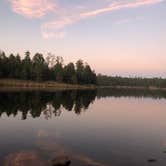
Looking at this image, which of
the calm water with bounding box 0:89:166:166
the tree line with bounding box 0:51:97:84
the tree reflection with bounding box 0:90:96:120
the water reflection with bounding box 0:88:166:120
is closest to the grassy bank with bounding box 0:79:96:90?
the tree line with bounding box 0:51:97:84

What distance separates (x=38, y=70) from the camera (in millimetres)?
119062

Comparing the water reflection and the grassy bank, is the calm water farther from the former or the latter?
the grassy bank

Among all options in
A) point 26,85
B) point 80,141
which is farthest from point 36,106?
point 26,85

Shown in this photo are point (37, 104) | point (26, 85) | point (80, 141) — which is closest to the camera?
point (80, 141)

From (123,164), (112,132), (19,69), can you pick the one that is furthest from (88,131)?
(19,69)

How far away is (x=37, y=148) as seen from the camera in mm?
21703

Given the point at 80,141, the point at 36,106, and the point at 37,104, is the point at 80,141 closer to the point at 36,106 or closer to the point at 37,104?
the point at 36,106

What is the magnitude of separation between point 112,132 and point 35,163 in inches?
563

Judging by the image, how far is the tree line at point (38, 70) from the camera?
112875 millimetres

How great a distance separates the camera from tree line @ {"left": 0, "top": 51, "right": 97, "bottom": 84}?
11288cm

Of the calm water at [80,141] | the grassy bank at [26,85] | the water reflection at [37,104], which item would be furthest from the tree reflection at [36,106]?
the grassy bank at [26,85]

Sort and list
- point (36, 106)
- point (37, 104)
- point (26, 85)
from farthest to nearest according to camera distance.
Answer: point (26, 85), point (37, 104), point (36, 106)

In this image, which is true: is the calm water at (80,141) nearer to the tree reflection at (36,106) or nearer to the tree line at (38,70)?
the tree reflection at (36,106)

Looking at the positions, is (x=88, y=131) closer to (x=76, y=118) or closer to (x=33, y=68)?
(x=76, y=118)
